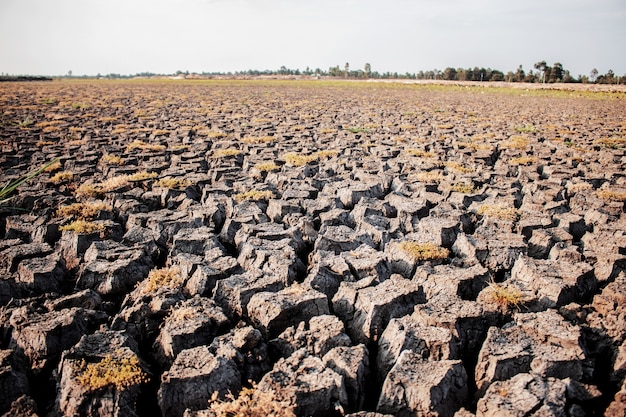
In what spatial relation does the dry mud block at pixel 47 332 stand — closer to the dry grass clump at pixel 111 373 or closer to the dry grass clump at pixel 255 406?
the dry grass clump at pixel 111 373

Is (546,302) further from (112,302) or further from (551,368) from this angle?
(112,302)

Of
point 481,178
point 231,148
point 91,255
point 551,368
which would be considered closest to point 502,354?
point 551,368

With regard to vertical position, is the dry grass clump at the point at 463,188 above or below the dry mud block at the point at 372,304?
above

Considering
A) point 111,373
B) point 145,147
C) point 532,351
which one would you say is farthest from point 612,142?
point 111,373

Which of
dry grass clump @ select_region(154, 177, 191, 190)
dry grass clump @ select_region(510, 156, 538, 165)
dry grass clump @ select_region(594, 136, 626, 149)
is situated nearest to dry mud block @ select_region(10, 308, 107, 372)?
dry grass clump @ select_region(154, 177, 191, 190)

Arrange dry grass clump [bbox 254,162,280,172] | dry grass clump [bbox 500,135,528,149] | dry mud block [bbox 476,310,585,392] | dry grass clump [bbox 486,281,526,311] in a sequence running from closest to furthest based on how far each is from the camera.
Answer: dry mud block [bbox 476,310,585,392], dry grass clump [bbox 486,281,526,311], dry grass clump [bbox 254,162,280,172], dry grass clump [bbox 500,135,528,149]

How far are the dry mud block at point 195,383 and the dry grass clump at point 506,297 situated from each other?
2137 mm

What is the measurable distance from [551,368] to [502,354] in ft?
0.93

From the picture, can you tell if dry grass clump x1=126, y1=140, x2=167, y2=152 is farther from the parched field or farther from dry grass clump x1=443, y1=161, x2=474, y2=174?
dry grass clump x1=443, y1=161, x2=474, y2=174

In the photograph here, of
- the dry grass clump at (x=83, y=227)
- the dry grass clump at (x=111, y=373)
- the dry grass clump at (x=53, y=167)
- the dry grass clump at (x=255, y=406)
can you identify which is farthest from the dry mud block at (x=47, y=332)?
the dry grass clump at (x=53, y=167)

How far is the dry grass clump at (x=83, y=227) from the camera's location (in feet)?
14.8

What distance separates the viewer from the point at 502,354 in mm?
2613

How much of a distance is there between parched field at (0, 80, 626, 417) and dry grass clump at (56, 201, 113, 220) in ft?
0.16

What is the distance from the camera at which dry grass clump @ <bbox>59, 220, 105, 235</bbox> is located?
178 inches
